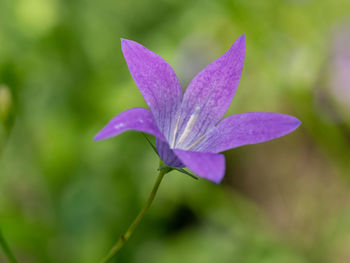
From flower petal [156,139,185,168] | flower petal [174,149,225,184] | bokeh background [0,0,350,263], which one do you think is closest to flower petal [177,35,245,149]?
flower petal [156,139,185,168]

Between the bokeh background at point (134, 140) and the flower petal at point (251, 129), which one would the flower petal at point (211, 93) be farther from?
the bokeh background at point (134, 140)

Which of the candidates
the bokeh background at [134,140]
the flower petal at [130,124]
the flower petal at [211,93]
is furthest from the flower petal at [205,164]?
the bokeh background at [134,140]

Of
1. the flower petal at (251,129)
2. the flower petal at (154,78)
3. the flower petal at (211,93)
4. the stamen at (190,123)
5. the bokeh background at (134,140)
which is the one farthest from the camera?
the bokeh background at (134,140)

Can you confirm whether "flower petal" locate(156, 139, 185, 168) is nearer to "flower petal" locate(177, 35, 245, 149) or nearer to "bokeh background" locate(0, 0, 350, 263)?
"flower petal" locate(177, 35, 245, 149)

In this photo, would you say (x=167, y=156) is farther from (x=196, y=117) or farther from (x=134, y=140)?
(x=134, y=140)

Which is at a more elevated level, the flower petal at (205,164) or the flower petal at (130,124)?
the flower petal at (130,124)

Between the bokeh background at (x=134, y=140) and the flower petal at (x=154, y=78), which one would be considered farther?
the bokeh background at (x=134, y=140)

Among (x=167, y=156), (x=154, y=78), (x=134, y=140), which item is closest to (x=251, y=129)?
(x=167, y=156)
